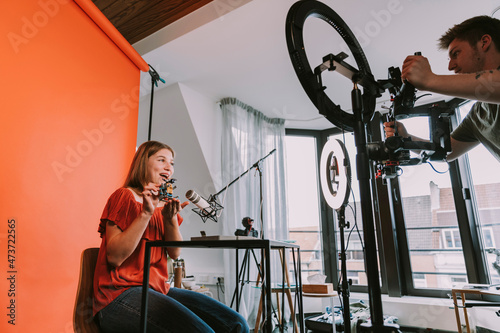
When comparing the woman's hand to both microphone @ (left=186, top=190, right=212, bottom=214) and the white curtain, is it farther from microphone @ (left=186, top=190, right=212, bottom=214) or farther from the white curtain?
the white curtain

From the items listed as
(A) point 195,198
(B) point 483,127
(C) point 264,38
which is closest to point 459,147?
(B) point 483,127

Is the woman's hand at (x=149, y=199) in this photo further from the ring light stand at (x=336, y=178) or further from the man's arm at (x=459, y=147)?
the man's arm at (x=459, y=147)

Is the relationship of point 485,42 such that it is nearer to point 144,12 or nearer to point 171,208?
point 171,208

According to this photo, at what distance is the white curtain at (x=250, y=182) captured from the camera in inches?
127

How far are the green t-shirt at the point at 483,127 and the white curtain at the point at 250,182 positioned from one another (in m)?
1.98

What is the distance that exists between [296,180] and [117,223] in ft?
10.9

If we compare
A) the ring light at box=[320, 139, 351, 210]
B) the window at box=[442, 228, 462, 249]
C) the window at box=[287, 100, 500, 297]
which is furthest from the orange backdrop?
the window at box=[442, 228, 462, 249]

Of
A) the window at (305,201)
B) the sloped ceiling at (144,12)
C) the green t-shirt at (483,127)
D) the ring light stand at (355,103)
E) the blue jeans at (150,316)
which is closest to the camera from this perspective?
the ring light stand at (355,103)

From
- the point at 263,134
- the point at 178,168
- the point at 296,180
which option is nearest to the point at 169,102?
the point at 178,168

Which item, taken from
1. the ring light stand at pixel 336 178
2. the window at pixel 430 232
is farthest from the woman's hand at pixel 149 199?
the window at pixel 430 232

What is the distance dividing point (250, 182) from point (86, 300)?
101 inches

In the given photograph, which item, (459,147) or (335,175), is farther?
(335,175)

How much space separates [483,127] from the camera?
1236 mm

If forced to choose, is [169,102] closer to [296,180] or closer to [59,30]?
[59,30]
